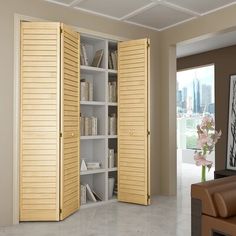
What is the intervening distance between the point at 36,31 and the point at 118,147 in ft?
6.08

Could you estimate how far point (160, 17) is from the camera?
4.10 metres

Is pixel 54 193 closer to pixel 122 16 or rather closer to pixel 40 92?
pixel 40 92

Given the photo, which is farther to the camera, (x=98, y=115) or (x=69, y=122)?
(x=98, y=115)

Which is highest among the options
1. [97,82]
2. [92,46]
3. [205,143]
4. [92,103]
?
[92,46]

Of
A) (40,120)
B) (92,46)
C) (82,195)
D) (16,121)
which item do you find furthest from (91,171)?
(92,46)

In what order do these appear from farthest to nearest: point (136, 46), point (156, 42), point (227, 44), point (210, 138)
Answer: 1. point (227, 44)
2. point (156, 42)
3. point (136, 46)
4. point (210, 138)

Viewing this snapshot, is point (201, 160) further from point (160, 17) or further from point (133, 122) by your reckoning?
point (160, 17)

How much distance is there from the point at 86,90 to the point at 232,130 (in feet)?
9.49

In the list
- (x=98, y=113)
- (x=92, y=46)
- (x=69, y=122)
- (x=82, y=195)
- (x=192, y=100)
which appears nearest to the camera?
(x=69, y=122)

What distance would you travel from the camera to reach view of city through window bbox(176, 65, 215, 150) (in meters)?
7.24

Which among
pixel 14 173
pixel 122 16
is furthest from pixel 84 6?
pixel 14 173

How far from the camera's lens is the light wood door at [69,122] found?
3359 mm

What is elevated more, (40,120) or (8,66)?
(8,66)

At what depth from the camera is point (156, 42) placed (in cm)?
464
